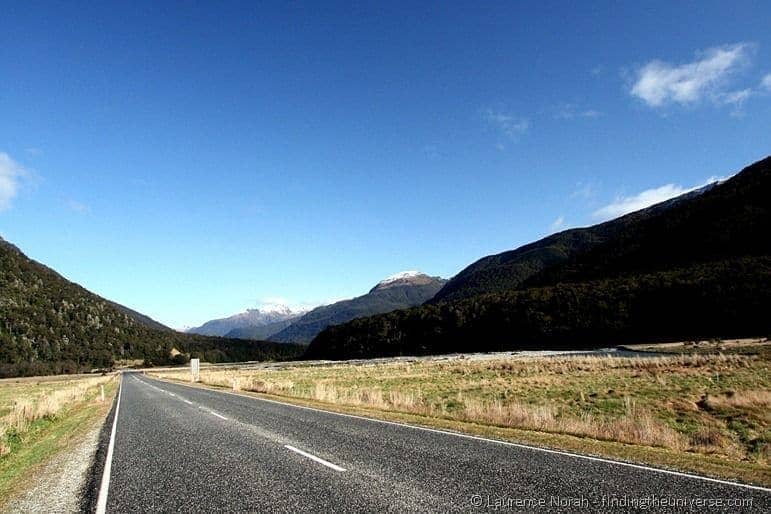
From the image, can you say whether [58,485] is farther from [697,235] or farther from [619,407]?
[697,235]

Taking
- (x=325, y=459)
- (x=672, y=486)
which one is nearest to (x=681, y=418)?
(x=672, y=486)

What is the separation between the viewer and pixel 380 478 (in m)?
7.88

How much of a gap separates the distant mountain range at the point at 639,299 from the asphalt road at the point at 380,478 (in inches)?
3447

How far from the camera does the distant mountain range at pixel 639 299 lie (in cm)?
9206

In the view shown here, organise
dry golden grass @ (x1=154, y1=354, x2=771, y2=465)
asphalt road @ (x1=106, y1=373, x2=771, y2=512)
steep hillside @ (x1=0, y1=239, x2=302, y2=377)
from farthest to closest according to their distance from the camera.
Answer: steep hillside @ (x1=0, y1=239, x2=302, y2=377) → dry golden grass @ (x1=154, y1=354, x2=771, y2=465) → asphalt road @ (x1=106, y1=373, x2=771, y2=512)

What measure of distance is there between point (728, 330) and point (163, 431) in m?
96.5

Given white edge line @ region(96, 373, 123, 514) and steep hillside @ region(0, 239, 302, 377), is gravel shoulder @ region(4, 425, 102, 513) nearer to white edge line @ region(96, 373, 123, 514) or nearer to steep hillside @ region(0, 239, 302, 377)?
white edge line @ region(96, 373, 123, 514)

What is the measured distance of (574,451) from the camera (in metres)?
10.2

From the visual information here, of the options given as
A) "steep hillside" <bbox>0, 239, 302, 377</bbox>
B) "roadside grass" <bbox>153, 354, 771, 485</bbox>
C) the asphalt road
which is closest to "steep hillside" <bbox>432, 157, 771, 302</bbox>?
"roadside grass" <bbox>153, 354, 771, 485</bbox>

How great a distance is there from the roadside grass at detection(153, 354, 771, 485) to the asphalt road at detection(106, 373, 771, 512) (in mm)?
1745

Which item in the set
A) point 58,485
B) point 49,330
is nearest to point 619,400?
point 58,485

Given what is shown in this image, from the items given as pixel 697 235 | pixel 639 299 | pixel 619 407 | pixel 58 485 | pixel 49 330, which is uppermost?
pixel 697 235

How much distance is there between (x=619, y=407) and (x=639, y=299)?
97.3m

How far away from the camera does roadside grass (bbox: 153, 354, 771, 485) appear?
11485 millimetres
